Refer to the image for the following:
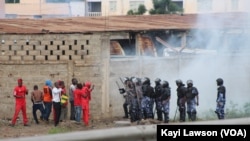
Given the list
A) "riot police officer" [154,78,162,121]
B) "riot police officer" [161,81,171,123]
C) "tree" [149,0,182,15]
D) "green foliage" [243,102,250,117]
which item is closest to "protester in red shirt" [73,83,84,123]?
"riot police officer" [154,78,162,121]

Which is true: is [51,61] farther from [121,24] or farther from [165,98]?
[165,98]

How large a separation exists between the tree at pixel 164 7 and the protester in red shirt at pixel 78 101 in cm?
2251

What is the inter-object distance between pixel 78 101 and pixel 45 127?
1.13 metres

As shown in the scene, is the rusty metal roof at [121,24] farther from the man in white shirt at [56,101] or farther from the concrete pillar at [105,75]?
the man in white shirt at [56,101]

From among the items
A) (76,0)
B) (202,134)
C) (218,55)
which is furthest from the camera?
(76,0)

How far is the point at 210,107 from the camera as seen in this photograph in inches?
822

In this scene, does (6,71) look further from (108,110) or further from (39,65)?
(108,110)

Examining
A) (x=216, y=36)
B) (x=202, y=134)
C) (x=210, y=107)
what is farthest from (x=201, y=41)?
(x=202, y=134)

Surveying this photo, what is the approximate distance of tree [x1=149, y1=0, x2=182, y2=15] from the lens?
40.4m

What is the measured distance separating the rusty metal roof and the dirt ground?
2710 mm

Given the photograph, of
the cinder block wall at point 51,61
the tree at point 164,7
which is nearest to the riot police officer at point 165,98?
the cinder block wall at point 51,61

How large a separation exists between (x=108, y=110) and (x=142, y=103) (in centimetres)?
175

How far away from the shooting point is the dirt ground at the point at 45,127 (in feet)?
54.7

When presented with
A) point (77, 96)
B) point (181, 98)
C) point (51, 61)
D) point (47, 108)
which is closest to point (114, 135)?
point (77, 96)
